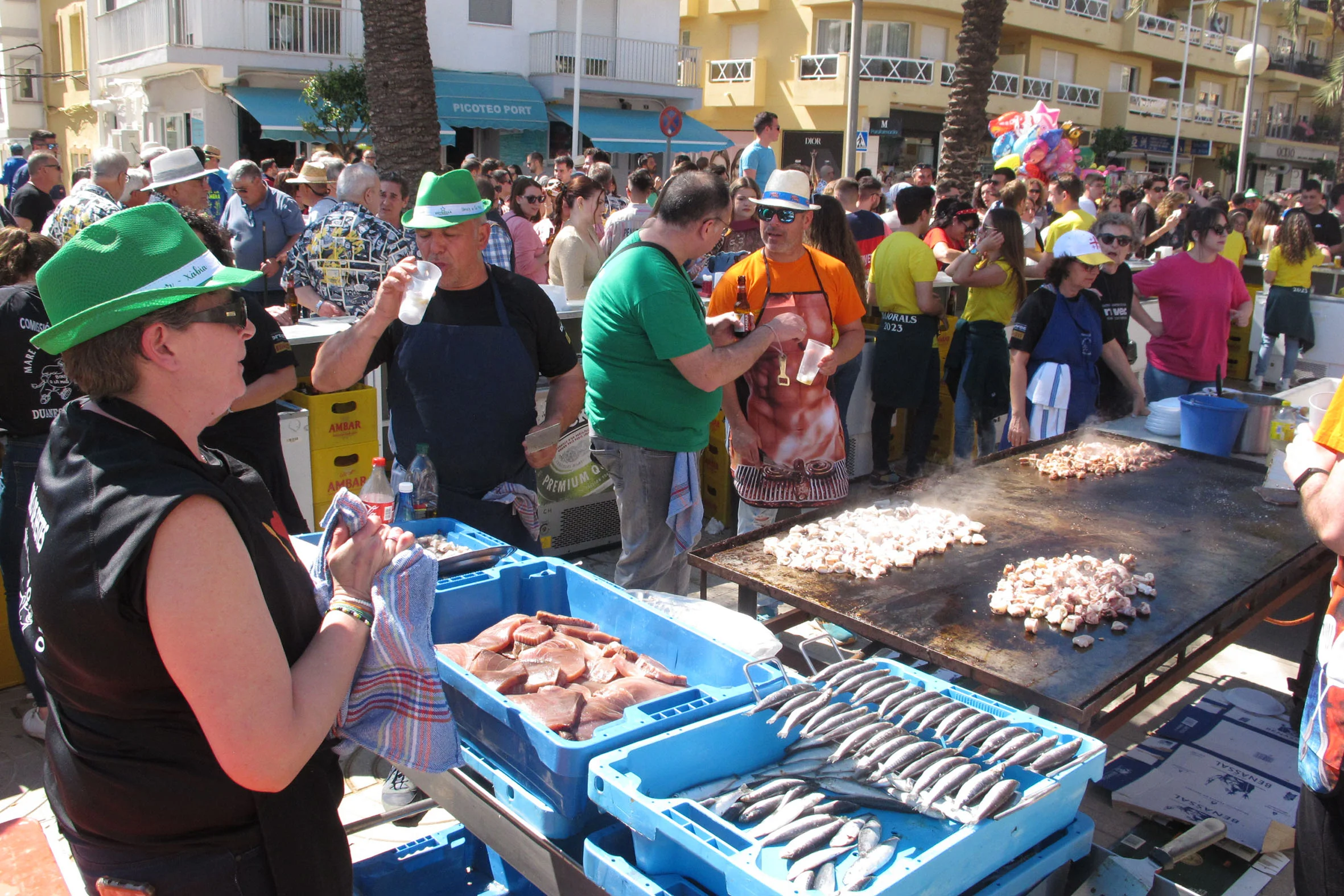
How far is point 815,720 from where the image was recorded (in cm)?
Result: 233

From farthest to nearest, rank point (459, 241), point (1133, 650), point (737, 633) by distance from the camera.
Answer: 1. point (459, 241)
2. point (1133, 650)
3. point (737, 633)

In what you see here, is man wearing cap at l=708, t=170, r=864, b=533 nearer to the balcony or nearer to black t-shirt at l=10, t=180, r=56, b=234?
black t-shirt at l=10, t=180, r=56, b=234

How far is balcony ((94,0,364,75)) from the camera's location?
23281 millimetres

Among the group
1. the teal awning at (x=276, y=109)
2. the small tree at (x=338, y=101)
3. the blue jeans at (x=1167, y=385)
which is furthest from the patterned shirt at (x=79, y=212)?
the teal awning at (x=276, y=109)

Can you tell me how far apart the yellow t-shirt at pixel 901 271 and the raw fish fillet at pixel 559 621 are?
5185mm

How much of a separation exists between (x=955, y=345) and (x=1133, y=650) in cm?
474

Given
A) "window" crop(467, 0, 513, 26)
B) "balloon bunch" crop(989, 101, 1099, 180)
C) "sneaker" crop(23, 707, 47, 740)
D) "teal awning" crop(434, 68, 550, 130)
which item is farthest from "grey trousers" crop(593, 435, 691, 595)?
"window" crop(467, 0, 513, 26)

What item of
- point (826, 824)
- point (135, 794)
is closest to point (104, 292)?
point (135, 794)

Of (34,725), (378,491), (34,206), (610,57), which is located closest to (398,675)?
(378,491)

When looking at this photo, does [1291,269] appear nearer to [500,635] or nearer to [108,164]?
[500,635]

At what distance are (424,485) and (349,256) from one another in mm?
3105

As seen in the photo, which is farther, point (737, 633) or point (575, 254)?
point (575, 254)

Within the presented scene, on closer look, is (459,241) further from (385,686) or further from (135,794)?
(135,794)

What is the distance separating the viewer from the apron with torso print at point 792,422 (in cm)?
504
